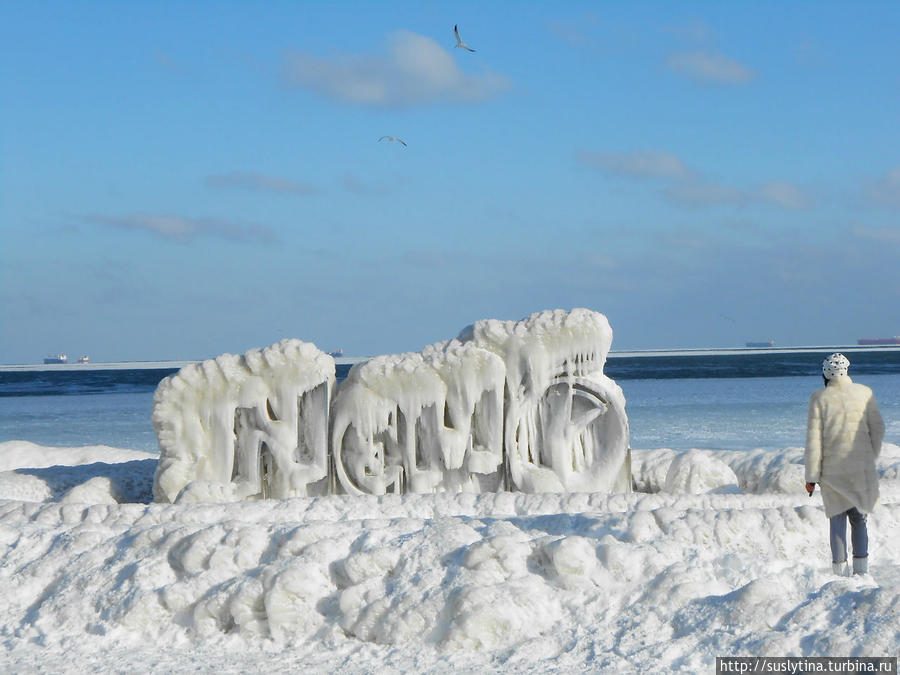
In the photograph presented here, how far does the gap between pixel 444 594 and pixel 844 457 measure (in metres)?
2.08

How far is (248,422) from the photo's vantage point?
25.2 ft

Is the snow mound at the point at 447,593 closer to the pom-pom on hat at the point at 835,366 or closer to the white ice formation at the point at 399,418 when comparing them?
the pom-pom on hat at the point at 835,366

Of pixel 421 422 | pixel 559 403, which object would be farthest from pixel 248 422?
pixel 559 403

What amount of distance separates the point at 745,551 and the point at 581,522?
93cm

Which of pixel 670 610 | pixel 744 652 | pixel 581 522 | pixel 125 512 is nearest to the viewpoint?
pixel 744 652

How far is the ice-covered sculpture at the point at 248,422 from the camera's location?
296 inches

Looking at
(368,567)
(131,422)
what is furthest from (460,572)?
(131,422)

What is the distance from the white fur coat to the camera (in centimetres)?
477

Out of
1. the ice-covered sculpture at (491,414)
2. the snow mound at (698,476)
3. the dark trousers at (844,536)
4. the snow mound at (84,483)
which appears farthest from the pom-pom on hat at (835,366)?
the snow mound at (84,483)

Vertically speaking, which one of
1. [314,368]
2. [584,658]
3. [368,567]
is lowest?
[584,658]

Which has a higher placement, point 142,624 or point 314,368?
point 314,368

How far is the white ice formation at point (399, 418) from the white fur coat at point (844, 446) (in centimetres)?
309

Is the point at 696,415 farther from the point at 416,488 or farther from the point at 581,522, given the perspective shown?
the point at 581,522

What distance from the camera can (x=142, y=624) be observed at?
4.66 m
